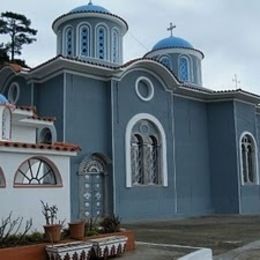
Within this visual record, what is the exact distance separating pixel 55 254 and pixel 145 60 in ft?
41.5

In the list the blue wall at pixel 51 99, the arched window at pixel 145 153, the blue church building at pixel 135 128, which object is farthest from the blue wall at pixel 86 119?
the arched window at pixel 145 153

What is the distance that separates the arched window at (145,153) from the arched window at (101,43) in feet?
13.7

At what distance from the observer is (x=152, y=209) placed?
18984 mm

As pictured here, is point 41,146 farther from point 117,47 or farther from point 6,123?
point 117,47

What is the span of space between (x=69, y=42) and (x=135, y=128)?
581 cm

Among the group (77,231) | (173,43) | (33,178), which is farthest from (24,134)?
(173,43)

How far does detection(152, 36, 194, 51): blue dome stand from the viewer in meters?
26.3

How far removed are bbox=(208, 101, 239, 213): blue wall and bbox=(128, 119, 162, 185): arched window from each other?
157 inches

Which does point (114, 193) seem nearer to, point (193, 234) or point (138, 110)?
point (138, 110)

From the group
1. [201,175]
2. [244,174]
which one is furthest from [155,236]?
[244,174]

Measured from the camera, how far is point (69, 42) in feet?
71.6

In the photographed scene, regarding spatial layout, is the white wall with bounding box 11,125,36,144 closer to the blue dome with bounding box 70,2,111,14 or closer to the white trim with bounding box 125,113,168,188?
the white trim with bounding box 125,113,168,188

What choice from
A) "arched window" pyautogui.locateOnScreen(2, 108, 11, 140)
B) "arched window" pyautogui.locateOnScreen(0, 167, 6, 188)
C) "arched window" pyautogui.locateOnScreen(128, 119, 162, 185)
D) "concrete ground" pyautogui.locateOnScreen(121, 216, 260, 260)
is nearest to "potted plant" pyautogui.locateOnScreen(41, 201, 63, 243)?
"arched window" pyautogui.locateOnScreen(0, 167, 6, 188)

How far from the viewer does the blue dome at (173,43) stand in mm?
26328
